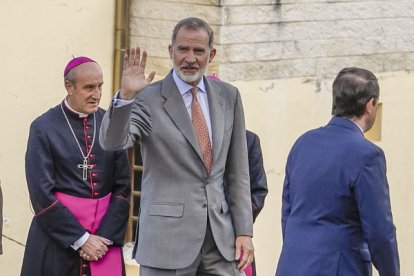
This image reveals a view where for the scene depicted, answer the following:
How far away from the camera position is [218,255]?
7.15 m

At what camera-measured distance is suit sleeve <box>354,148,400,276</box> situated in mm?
6680

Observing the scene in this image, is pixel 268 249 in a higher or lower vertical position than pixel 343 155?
lower

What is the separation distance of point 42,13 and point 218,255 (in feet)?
10.5

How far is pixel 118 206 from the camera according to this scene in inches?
320

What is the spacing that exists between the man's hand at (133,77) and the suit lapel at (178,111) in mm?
436

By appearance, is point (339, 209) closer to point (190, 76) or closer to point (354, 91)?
point (354, 91)

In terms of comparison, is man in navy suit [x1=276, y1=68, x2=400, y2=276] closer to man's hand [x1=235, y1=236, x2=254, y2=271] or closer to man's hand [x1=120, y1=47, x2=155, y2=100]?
man's hand [x1=235, y1=236, x2=254, y2=271]

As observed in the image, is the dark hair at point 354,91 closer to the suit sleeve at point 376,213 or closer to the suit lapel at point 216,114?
the suit sleeve at point 376,213

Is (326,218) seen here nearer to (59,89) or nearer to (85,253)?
(85,253)

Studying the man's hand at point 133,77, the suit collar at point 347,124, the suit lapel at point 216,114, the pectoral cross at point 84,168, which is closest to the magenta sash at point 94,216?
the pectoral cross at point 84,168

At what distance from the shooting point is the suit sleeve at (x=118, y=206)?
8.07 metres

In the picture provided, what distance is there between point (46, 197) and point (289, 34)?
3.28m

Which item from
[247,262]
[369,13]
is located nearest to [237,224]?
[247,262]

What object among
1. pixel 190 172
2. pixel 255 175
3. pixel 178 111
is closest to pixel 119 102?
pixel 178 111
